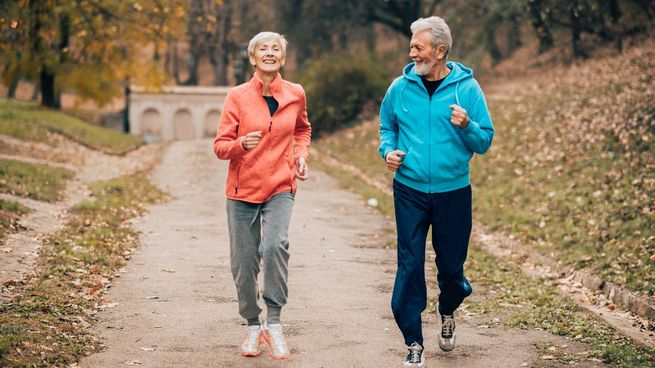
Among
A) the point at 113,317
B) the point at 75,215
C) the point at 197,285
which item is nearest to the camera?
the point at 113,317

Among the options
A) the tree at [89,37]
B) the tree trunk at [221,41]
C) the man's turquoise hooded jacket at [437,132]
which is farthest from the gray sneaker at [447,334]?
the tree trunk at [221,41]

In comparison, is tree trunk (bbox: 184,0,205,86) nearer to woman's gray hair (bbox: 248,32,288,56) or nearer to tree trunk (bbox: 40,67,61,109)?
tree trunk (bbox: 40,67,61,109)

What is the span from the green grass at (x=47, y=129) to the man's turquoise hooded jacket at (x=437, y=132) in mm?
23646

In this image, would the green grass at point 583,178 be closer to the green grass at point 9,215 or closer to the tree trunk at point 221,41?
the green grass at point 9,215

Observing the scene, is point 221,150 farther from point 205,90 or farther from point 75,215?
point 205,90

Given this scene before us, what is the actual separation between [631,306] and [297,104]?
4.26 m

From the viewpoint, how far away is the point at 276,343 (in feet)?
20.7

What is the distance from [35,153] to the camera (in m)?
24.8

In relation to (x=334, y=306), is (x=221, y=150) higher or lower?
higher

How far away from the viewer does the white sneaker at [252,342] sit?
6.42 metres

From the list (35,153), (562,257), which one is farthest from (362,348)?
(35,153)

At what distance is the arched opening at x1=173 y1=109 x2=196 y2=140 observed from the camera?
6588 cm

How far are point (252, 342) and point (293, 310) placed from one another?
1774 millimetres

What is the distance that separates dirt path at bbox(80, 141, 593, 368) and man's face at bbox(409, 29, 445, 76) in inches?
74.6
